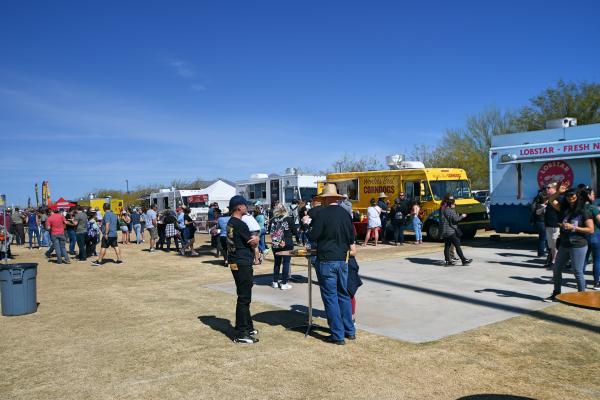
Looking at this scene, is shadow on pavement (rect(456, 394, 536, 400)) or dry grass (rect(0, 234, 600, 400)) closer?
shadow on pavement (rect(456, 394, 536, 400))

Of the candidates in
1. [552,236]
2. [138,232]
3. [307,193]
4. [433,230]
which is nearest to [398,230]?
[433,230]

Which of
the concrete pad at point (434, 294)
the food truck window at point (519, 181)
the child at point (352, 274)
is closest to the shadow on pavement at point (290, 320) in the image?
the concrete pad at point (434, 294)

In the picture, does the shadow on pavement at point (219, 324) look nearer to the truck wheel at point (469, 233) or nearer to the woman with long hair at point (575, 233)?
the woman with long hair at point (575, 233)

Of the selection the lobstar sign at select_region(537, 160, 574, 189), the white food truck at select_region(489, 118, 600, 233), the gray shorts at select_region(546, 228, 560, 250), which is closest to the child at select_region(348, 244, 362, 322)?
the gray shorts at select_region(546, 228, 560, 250)

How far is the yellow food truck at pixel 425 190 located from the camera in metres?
17.5

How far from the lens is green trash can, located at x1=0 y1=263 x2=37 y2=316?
7.90m

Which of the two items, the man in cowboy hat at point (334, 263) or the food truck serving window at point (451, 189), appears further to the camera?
the food truck serving window at point (451, 189)

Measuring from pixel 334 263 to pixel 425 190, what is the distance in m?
12.6

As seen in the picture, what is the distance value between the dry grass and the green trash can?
22cm

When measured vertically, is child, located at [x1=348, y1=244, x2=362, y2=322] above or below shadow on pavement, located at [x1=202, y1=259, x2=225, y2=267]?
above

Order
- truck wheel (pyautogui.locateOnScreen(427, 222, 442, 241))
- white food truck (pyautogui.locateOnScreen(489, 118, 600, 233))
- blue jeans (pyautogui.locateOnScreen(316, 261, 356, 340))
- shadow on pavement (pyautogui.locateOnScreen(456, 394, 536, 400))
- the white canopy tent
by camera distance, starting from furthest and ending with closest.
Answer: the white canopy tent → truck wheel (pyautogui.locateOnScreen(427, 222, 442, 241)) → white food truck (pyautogui.locateOnScreen(489, 118, 600, 233)) → blue jeans (pyautogui.locateOnScreen(316, 261, 356, 340)) → shadow on pavement (pyautogui.locateOnScreen(456, 394, 536, 400))

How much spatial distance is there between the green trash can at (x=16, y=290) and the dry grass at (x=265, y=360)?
0.22 metres

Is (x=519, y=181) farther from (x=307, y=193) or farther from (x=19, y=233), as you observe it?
(x=19, y=233)

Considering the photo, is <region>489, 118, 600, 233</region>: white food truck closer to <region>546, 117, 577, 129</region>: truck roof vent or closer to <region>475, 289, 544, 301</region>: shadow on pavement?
<region>546, 117, 577, 129</region>: truck roof vent
